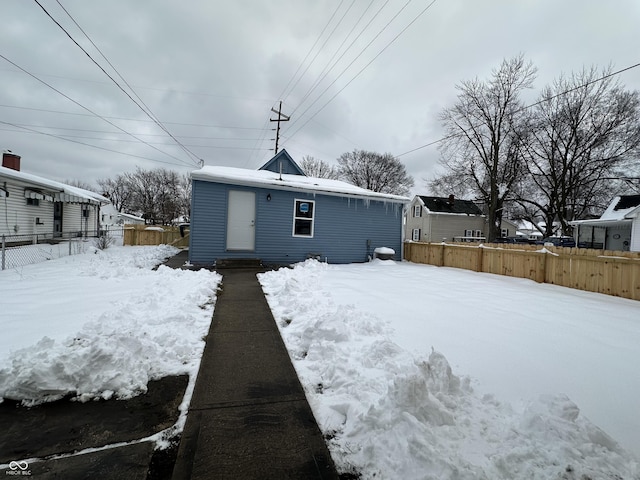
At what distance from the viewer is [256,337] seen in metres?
3.87

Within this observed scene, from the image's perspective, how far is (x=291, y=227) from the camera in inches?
412

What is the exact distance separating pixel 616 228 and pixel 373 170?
25.4 metres

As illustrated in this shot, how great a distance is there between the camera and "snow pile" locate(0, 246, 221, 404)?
2.49 metres

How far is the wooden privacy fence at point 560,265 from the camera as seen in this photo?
21.0ft

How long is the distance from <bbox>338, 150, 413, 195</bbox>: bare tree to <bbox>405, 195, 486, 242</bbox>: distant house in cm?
720

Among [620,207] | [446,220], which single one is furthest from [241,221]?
[446,220]

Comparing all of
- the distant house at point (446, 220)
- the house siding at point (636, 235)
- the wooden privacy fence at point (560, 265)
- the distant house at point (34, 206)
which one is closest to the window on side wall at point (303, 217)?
the wooden privacy fence at point (560, 265)


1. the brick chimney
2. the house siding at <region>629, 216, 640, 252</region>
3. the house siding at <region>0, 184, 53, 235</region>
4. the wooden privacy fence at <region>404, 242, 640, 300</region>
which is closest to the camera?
the wooden privacy fence at <region>404, 242, 640, 300</region>

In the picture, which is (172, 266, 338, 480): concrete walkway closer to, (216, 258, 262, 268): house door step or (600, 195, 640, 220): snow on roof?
(216, 258, 262, 268): house door step

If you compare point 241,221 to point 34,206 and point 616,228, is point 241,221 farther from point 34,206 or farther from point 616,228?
point 616,228

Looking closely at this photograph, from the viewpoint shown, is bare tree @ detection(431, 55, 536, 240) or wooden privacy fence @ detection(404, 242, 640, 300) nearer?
wooden privacy fence @ detection(404, 242, 640, 300)

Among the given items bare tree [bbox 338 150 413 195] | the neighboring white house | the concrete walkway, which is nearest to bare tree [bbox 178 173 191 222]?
bare tree [bbox 338 150 413 195]

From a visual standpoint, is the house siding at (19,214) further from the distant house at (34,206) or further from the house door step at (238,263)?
the house door step at (238,263)

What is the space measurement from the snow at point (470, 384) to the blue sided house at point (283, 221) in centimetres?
447
